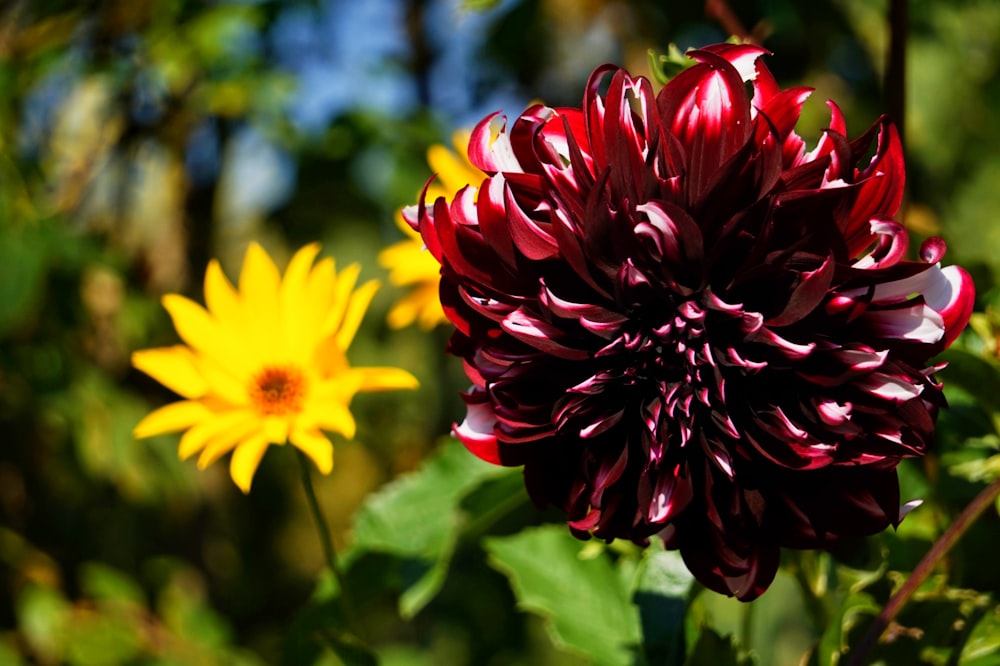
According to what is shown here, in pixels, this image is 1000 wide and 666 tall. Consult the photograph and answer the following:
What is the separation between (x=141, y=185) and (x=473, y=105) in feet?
1.83

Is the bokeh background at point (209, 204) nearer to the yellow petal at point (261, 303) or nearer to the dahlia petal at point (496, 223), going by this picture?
the yellow petal at point (261, 303)

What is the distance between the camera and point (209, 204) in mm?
1732

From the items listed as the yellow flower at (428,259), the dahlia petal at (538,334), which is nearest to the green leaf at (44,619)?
the yellow flower at (428,259)

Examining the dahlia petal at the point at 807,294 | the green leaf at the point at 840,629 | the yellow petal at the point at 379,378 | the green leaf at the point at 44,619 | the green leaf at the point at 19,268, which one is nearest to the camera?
the dahlia petal at the point at 807,294

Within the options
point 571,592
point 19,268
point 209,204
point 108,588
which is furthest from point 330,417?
point 209,204

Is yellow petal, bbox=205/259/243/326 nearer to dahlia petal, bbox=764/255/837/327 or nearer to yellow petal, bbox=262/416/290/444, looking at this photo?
yellow petal, bbox=262/416/290/444

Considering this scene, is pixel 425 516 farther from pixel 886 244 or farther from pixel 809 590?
pixel 886 244

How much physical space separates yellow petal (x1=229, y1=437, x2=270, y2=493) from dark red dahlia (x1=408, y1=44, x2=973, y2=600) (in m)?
0.19

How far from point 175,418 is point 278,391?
0.19 feet

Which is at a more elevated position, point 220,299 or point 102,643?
point 220,299

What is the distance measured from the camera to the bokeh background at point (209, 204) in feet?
3.83

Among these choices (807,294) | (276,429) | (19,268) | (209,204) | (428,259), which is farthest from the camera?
(209,204)

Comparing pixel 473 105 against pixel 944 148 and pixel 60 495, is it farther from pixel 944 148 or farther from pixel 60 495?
pixel 60 495

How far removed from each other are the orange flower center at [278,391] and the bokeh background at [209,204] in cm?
33
